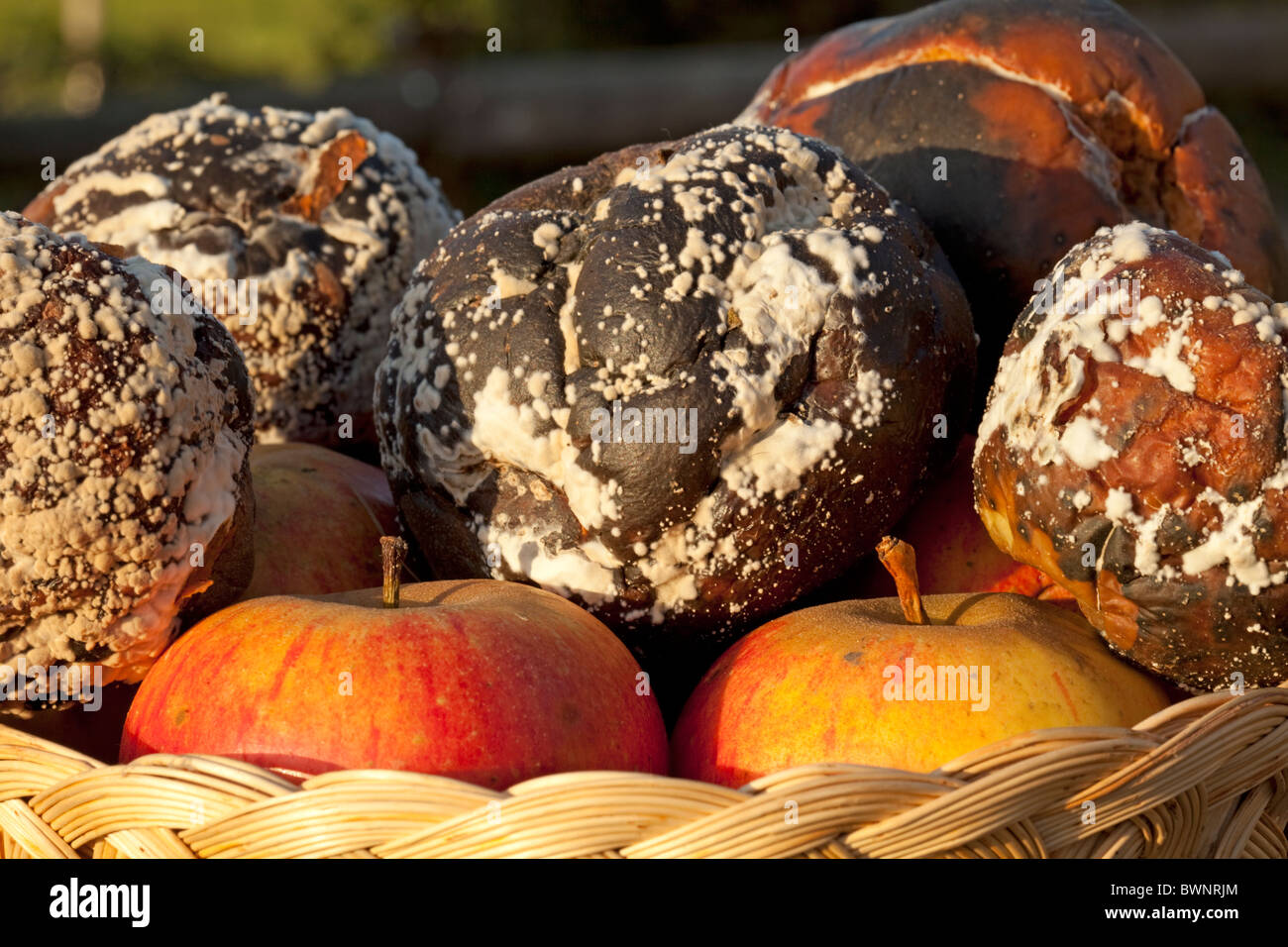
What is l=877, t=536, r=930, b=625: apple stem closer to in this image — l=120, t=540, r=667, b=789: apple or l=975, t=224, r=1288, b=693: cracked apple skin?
l=975, t=224, r=1288, b=693: cracked apple skin

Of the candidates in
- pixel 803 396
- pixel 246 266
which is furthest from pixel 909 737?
pixel 246 266

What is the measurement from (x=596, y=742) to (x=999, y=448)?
20.3 inches

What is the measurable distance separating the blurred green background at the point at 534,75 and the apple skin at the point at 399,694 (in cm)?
563

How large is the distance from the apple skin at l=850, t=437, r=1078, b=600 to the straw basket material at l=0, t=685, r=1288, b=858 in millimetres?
356

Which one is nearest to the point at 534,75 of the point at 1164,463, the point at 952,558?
the point at 952,558

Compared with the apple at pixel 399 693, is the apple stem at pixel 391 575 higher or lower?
higher

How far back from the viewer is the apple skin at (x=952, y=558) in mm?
1550

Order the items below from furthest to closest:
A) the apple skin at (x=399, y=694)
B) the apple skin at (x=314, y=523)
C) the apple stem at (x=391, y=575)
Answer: the apple skin at (x=314, y=523) → the apple stem at (x=391, y=575) → the apple skin at (x=399, y=694)

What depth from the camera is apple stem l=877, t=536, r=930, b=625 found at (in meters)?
1.33

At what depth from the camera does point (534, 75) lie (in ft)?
22.9

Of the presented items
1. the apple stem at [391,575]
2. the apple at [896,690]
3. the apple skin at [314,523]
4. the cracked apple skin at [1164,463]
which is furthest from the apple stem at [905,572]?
the apple skin at [314,523]

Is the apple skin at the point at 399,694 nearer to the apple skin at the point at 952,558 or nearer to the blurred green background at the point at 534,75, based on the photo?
the apple skin at the point at 952,558

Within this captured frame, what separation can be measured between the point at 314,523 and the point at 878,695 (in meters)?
0.74

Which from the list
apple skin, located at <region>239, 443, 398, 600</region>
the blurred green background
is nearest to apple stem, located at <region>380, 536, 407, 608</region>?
apple skin, located at <region>239, 443, 398, 600</region>
